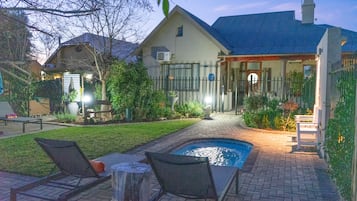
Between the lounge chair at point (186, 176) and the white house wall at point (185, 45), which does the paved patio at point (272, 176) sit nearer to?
the lounge chair at point (186, 176)

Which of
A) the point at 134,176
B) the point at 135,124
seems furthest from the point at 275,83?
the point at 134,176

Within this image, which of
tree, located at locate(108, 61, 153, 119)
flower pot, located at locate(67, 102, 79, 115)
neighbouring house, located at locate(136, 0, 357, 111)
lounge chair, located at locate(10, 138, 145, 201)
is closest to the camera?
lounge chair, located at locate(10, 138, 145, 201)

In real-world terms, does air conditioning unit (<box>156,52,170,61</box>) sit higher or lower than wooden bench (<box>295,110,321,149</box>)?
higher

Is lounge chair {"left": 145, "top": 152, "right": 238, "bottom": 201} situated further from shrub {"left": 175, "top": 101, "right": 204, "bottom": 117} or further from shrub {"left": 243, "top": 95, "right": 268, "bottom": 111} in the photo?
shrub {"left": 175, "top": 101, "right": 204, "bottom": 117}

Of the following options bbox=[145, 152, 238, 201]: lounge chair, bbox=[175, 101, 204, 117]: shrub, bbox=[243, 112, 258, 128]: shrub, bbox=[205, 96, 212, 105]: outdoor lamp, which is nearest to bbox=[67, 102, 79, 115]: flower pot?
bbox=[175, 101, 204, 117]: shrub

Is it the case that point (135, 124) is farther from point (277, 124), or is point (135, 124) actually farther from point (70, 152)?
point (70, 152)

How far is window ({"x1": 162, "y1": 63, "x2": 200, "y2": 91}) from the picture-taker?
675 inches

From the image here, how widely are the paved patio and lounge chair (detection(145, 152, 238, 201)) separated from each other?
0.75m

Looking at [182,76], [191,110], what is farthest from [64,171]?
[182,76]

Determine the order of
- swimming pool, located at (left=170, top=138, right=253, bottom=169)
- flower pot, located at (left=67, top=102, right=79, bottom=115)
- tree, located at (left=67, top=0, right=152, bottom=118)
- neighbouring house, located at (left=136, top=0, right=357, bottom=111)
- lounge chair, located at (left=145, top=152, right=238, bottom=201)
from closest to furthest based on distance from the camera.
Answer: lounge chair, located at (left=145, top=152, right=238, bottom=201), swimming pool, located at (left=170, top=138, right=253, bottom=169), flower pot, located at (left=67, top=102, right=79, bottom=115), tree, located at (left=67, top=0, right=152, bottom=118), neighbouring house, located at (left=136, top=0, right=357, bottom=111)

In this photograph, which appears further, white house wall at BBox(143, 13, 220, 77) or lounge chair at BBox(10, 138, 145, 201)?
white house wall at BBox(143, 13, 220, 77)

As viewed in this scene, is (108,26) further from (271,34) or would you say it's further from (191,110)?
(271,34)

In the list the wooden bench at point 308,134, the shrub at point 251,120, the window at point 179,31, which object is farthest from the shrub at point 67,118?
the wooden bench at point 308,134

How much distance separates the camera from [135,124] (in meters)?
11.4
